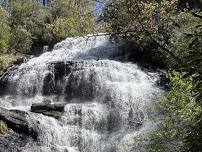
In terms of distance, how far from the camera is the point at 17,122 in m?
24.4

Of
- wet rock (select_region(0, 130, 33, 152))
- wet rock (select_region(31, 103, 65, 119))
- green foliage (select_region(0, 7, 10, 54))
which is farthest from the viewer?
green foliage (select_region(0, 7, 10, 54))

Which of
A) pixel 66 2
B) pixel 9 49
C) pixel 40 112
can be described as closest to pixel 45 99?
pixel 40 112

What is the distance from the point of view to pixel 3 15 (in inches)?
1750

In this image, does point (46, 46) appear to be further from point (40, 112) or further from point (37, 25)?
point (40, 112)

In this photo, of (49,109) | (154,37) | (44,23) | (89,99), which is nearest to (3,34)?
(44,23)

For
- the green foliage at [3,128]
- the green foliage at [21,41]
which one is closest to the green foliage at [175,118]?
the green foliage at [3,128]

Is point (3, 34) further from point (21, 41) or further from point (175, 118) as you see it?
point (175, 118)

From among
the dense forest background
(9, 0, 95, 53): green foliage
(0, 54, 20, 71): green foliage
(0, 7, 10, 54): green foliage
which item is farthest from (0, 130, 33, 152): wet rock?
(9, 0, 95, 53): green foliage

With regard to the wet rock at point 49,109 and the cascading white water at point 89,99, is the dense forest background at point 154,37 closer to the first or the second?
the cascading white water at point 89,99

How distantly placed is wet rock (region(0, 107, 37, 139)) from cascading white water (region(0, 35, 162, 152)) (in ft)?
1.00

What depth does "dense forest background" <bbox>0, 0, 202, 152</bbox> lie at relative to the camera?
38.5 feet

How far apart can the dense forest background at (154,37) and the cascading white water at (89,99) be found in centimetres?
196

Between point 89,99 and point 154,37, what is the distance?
5.91 m

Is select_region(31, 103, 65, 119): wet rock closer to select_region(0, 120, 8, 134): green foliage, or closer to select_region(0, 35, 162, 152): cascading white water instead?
select_region(0, 35, 162, 152): cascading white water
